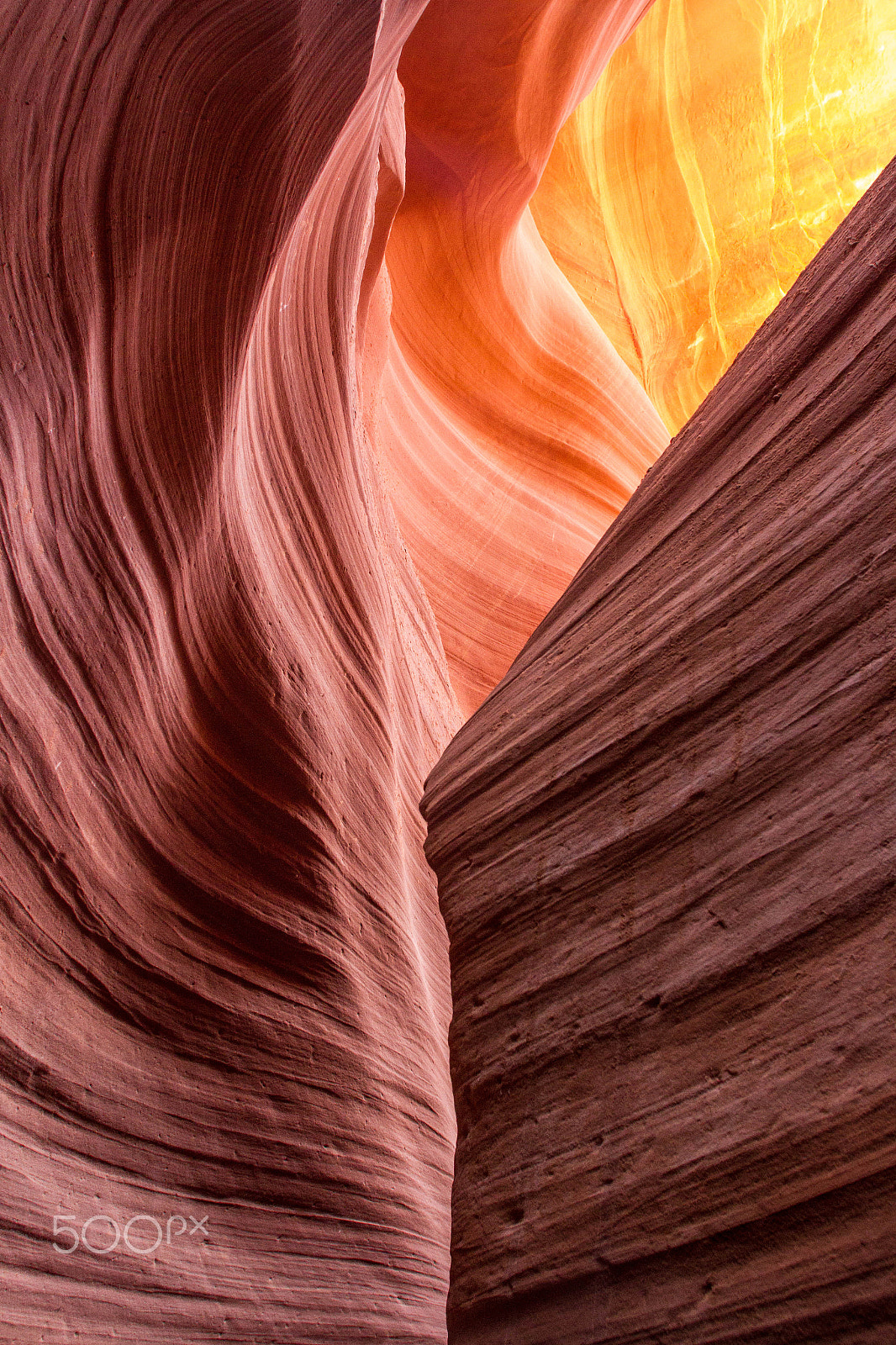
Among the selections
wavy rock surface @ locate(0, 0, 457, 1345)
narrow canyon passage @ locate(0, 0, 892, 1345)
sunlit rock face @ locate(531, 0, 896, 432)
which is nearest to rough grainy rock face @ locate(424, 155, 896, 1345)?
narrow canyon passage @ locate(0, 0, 892, 1345)

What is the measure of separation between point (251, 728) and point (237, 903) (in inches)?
14.4

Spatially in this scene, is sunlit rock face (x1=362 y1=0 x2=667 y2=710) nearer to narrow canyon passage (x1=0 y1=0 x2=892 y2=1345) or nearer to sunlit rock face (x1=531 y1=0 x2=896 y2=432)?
narrow canyon passage (x1=0 y1=0 x2=892 y2=1345)

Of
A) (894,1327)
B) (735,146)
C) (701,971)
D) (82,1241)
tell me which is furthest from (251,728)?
(735,146)

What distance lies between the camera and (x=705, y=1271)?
0.98 metres

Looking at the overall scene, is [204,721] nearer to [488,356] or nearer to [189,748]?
[189,748]

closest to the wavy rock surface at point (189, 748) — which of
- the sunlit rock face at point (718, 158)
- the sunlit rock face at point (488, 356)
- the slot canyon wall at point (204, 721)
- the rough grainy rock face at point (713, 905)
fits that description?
the slot canyon wall at point (204, 721)

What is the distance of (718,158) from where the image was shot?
6680 mm

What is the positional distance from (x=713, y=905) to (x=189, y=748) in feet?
4.24

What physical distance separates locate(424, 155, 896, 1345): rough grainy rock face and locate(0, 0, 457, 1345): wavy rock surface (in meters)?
0.67

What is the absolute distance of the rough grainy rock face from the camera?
960 millimetres
